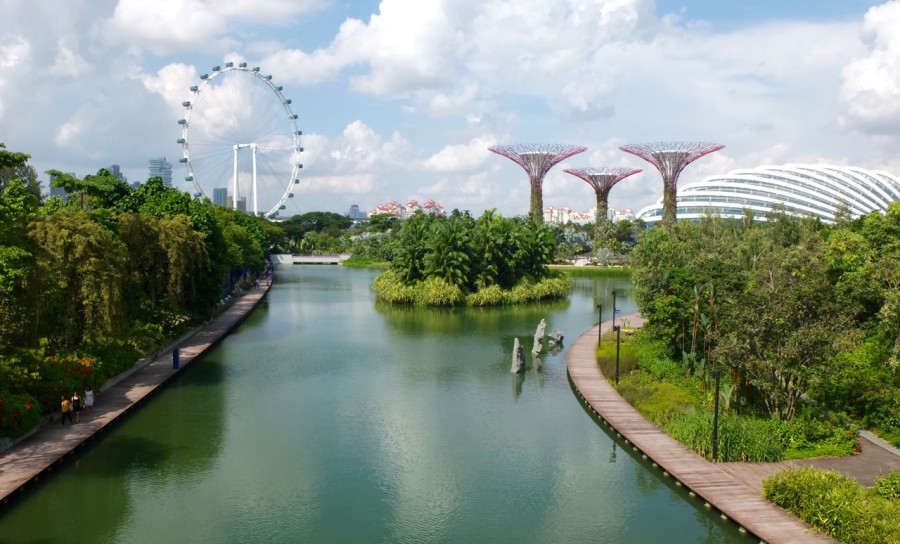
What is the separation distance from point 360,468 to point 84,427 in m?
9.46

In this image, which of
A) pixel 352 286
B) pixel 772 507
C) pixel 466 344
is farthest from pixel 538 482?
pixel 352 286

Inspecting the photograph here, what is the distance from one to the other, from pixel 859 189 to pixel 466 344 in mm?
104186

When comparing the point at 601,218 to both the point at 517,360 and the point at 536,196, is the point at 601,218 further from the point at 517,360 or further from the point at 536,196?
the point at 517,360

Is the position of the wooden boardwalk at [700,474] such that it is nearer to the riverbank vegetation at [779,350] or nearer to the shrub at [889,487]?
the riverbank vegetation at [779,350]

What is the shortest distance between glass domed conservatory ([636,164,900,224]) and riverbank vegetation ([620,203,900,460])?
289 feet

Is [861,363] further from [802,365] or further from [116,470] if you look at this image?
[116,470]

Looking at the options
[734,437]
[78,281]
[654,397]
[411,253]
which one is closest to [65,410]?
[78,281]

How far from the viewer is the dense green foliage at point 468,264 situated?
2389 inches

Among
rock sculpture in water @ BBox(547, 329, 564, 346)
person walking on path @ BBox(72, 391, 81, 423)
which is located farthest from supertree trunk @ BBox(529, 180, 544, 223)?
person walking on path @ BBox(72, 391, 81, 423)

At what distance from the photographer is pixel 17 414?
2184cm

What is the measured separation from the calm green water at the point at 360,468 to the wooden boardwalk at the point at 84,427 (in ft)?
1.46

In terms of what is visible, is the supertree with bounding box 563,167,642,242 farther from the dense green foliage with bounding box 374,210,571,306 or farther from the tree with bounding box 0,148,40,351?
the tree with bounding box 0,148,40,351

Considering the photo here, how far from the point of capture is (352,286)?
7962cm

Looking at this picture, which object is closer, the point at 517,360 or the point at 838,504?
the point at 838,504
